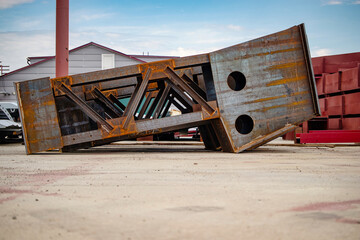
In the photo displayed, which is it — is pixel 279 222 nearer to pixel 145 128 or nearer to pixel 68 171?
pixel 68 171

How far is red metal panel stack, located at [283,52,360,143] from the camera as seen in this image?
36.1 feet

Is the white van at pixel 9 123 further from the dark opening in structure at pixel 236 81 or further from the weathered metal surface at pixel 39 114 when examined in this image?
the dark opening in structure at pixel 236 81

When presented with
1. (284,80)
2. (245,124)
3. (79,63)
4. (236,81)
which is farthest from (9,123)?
(284,80)

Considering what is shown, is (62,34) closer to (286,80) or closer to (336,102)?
(286,80)

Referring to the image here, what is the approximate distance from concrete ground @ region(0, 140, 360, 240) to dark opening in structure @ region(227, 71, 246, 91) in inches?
151

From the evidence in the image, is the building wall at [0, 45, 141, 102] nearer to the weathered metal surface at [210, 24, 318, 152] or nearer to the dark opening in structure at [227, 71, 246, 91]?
the dark opening in structure at [227, 71, 246, 91]

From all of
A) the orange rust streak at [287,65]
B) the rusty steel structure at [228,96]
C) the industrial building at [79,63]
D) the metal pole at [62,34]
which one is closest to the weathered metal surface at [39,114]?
the rusty steel structure at [228,96]

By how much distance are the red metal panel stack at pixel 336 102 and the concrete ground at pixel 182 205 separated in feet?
21.1

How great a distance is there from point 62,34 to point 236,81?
10084mm

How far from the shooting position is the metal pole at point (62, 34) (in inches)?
615

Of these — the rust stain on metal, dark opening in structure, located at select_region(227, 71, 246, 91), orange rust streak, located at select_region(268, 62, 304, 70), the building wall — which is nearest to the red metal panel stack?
the rust stain on metal

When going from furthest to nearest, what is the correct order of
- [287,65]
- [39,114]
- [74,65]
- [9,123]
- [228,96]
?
[74,65] < [9,123] < [39,114] < [287,65] < [228,96]

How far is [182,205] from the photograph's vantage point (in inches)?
117

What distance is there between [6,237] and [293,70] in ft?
23.4
